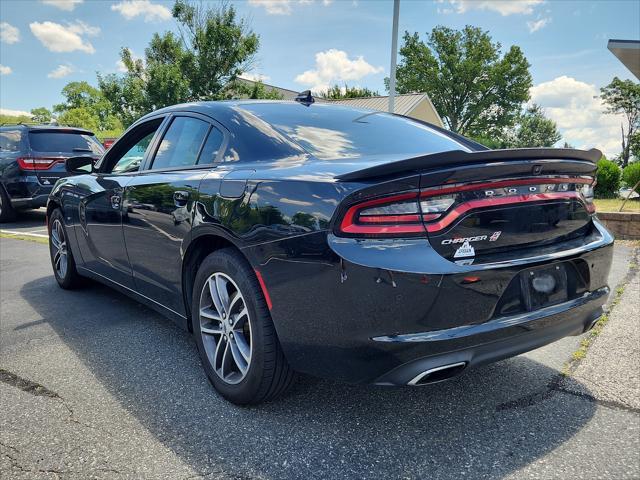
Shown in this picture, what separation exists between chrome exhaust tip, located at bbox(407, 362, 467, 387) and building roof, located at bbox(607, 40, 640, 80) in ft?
38.3

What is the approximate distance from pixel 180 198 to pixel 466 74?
44535mm

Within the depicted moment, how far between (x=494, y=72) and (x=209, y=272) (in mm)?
45595

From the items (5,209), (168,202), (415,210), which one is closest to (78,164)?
(168,202)

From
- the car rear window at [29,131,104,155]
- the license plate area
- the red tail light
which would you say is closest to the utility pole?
the car rear window at [29,131,104,155]

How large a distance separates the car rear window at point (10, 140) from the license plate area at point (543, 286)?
32.7 ft

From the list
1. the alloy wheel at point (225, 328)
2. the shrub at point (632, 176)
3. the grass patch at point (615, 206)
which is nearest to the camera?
the alloy wheel at point (225, 328)

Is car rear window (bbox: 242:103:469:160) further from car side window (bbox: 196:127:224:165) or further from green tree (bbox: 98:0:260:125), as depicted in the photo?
green tree (bbox: 98:0:260:125)

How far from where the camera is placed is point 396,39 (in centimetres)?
1215

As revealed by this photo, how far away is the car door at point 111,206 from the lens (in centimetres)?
345

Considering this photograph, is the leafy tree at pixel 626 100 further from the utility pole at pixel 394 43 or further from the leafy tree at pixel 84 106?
the leafy tree at pixel 84 106

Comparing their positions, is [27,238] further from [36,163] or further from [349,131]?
[349,131]

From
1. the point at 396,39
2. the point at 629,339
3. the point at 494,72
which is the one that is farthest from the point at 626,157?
the point at 629,339

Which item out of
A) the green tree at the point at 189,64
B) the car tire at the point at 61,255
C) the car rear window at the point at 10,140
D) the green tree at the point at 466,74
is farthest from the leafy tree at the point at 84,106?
the car tire at the point at 61,255

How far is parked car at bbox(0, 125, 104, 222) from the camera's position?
9.27 m
